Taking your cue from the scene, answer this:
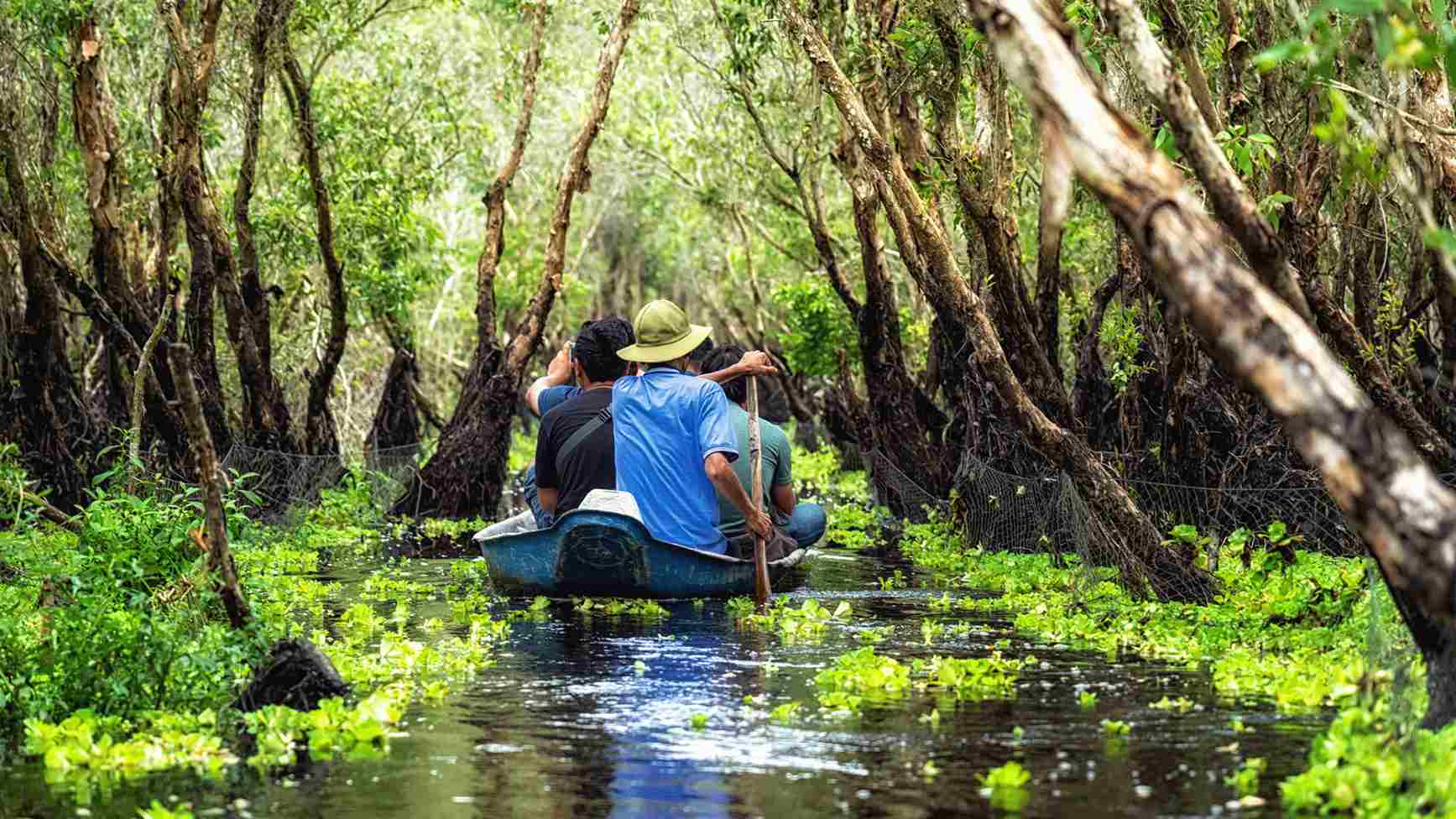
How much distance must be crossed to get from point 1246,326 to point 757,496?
787 centimetres

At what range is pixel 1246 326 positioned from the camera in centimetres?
555

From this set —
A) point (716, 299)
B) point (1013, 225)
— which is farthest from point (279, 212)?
point (716, 299)

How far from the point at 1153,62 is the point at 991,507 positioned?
9.71 meters

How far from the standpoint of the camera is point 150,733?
761 cm

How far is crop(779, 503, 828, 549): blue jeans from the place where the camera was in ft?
47.5

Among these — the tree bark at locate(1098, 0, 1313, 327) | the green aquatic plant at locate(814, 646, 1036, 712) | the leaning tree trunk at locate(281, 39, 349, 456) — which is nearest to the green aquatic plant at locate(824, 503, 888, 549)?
the leaning tree trunk at locate(281, 39, 349, 456)

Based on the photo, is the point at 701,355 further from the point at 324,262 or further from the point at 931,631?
the point at 931,631

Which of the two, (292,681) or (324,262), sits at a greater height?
(324,262)

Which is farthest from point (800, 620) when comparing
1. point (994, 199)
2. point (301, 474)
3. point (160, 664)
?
point (301, 474)

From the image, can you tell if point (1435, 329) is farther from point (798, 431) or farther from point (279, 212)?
point (798, 431)

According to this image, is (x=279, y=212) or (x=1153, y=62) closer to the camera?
(x=1153, y=62)

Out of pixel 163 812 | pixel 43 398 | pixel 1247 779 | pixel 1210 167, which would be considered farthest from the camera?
pixel 43 398

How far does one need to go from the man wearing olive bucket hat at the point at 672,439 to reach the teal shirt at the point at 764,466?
2.18 feet

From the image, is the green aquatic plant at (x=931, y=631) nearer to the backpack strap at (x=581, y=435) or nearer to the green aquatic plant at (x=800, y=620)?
the green aquatic plant at (x=800, y=620)
